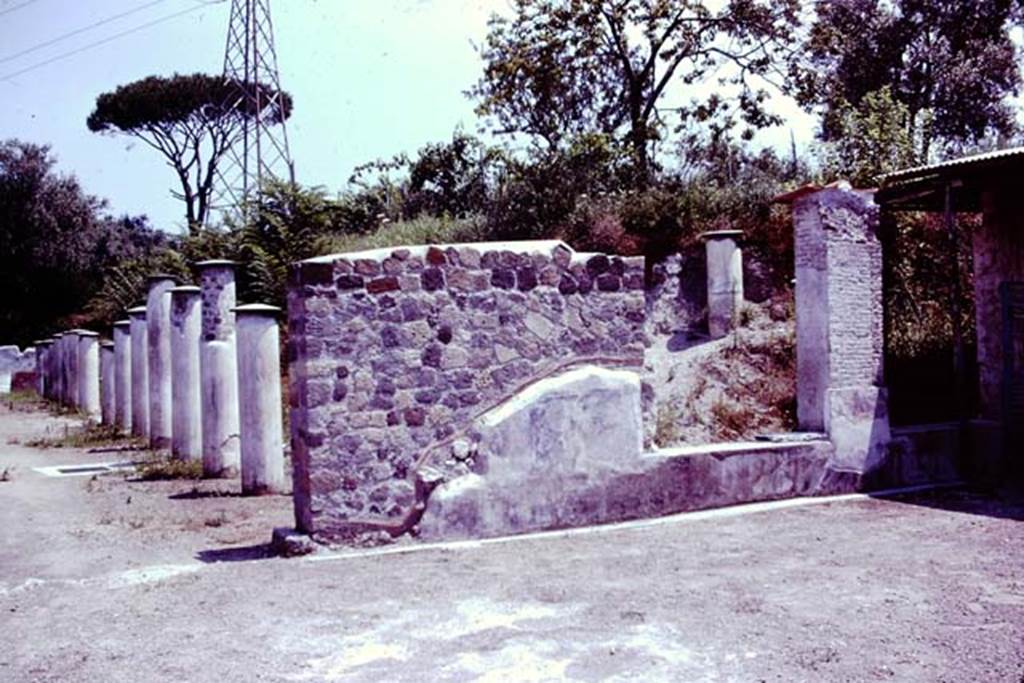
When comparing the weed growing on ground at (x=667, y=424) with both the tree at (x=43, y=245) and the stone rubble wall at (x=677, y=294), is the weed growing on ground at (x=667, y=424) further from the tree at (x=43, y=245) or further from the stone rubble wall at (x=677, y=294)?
the tree at (x=43, y=245)

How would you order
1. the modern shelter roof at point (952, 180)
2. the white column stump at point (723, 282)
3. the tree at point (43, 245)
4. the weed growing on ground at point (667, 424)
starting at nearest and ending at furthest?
the modern shelter roof at point (952, 180), the weed growing on ground at point (667, 424), the white column stump at point (723, 282), the tree at point (43, 245)

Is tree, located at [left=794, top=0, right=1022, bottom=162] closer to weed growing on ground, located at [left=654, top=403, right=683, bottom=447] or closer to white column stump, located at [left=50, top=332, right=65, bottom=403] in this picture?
weed growing on ground, located at [left=654, top=403, right=683, bottom=447]

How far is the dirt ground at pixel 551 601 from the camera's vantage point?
4.67 meters

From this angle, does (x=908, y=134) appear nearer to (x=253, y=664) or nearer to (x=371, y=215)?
(x=371, y=215)

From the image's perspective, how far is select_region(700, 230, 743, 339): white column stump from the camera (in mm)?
14984

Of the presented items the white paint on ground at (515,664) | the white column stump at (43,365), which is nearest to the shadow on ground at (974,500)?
the white paint on ground at (515,664)

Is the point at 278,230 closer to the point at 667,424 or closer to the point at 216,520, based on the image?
the point at 667,424

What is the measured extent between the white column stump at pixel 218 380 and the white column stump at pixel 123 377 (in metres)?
5.62

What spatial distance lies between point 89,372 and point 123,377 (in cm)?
410

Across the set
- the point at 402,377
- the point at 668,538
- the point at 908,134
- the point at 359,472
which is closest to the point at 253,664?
the point at 359,472

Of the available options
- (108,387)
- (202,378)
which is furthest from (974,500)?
(108,387)

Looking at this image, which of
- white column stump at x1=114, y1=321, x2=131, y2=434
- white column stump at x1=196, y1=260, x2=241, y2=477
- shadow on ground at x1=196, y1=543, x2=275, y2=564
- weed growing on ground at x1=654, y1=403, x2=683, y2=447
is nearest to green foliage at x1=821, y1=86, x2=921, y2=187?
weed growing on ground at x1=654, y1=403, x2=683, y2=447

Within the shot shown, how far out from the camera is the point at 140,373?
1534 centimetres

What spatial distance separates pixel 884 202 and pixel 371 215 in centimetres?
1552
